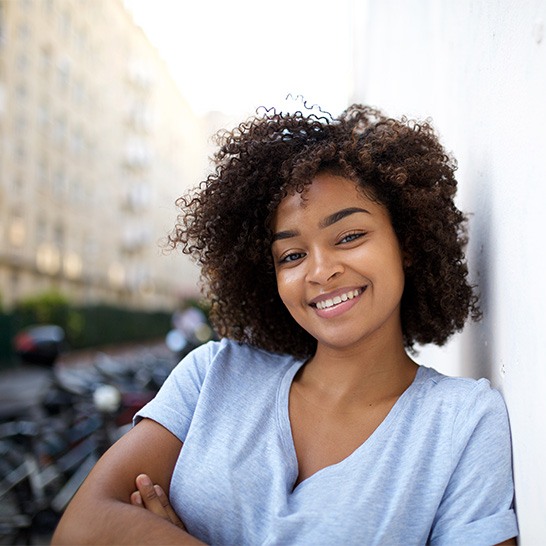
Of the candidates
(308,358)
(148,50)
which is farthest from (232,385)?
(148,50)

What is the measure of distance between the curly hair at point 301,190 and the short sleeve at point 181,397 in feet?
0.60

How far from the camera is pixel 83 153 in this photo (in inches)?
1268

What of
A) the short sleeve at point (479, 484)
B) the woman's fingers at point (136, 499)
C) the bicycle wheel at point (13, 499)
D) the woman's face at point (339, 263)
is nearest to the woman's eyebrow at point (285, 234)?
the woman's face at point (339, 263)

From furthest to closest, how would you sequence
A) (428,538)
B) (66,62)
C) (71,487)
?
(66,62)
(71,487)
(428,538)

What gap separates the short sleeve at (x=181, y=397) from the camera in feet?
5.79

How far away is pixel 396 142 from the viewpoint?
1.81m

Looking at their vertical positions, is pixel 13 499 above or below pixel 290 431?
below

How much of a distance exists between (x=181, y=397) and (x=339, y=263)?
1.84ft

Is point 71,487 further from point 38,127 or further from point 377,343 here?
point 38,127

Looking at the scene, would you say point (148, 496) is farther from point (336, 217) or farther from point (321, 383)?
point (336, 217)

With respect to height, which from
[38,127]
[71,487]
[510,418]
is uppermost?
[38,127]

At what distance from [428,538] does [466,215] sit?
2.98 ft

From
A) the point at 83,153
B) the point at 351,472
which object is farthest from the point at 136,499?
the point at 83,153

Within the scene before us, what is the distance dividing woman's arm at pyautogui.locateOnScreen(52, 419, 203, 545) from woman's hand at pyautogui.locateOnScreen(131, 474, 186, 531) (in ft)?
0.10
